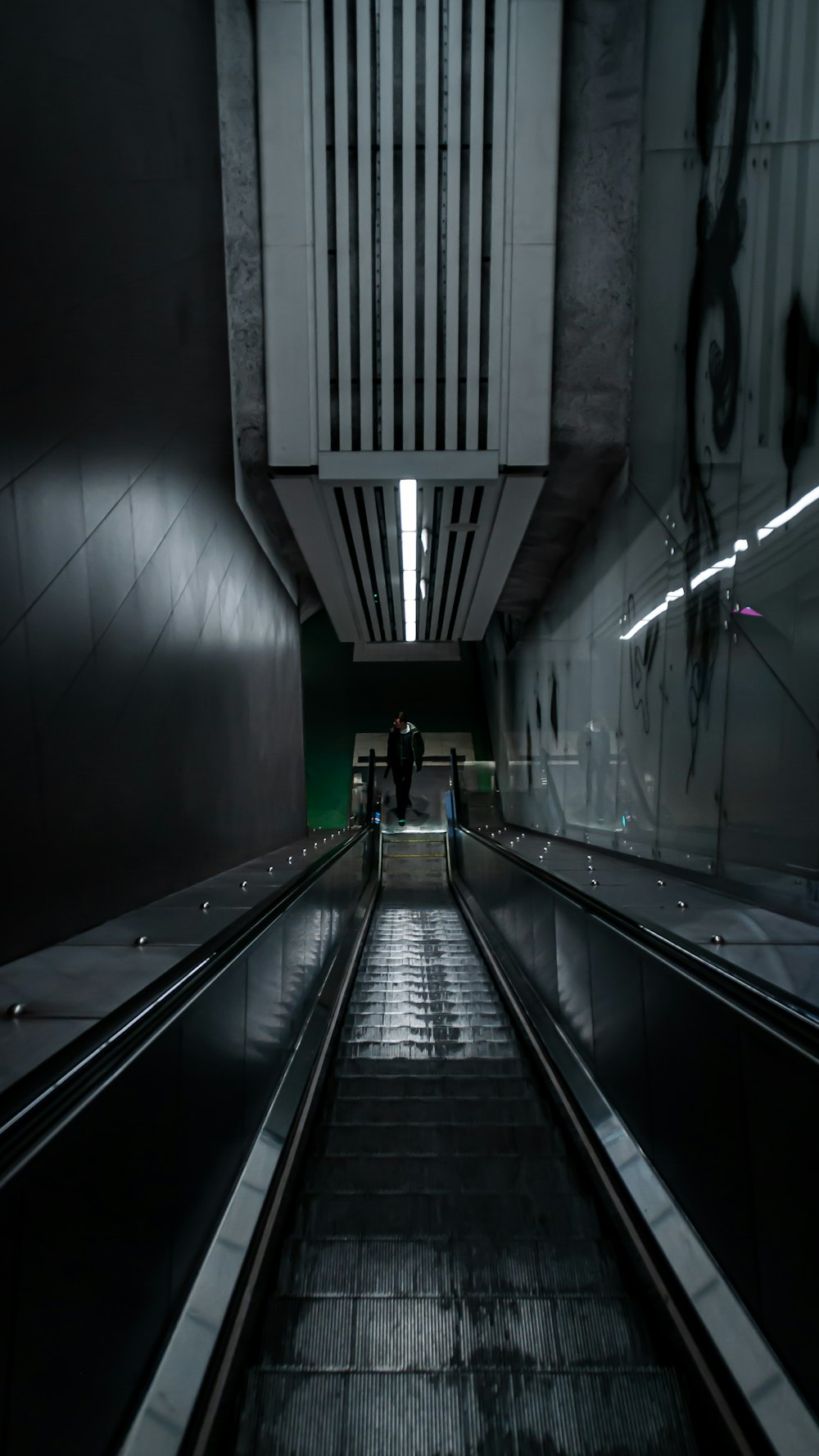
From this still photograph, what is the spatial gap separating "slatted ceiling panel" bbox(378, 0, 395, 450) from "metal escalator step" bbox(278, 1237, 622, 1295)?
566 centimetres

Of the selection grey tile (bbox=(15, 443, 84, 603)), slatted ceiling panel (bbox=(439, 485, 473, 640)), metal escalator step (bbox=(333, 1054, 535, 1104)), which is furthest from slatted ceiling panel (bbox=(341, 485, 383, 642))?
metal escalator step (bbox=(333, 1054, 535, 1104))

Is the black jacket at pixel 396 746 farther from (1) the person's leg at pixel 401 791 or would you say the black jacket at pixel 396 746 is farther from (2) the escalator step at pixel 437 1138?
(2) the escalator step at pixel 437 1138

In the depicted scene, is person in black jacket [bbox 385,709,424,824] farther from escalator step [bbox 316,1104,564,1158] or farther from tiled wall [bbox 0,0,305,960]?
escalator step [bbox 316,1104,564,1158]

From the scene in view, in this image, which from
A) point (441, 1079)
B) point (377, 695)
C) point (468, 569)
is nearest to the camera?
point (441, 1079)

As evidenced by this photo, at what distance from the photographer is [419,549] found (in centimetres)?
868

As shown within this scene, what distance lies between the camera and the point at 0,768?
264 cm

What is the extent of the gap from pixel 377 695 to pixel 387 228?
15.8 m

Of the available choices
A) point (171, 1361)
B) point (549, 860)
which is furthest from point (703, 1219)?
point (549, 860)

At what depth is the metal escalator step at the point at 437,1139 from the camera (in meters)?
2.70

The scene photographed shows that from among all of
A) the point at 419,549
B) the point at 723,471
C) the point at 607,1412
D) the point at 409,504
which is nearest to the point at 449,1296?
the point at 607,1412

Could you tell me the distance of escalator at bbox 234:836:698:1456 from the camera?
162 cm

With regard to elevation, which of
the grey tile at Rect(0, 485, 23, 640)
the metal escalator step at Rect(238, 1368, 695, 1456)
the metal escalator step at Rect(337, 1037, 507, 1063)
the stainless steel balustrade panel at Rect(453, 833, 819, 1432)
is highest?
the grey tile at Rect(0, 485, 23, 640)

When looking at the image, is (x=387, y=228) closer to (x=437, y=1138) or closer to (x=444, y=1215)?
(x=437, y=1138)

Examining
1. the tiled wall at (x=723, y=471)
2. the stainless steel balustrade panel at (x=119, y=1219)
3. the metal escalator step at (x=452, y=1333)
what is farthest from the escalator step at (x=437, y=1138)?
the tiled wall at (x=723, y=471)
